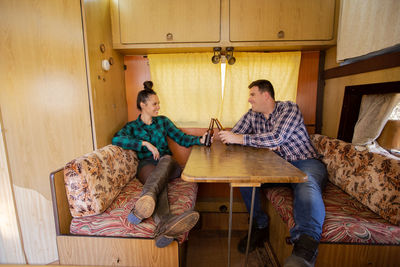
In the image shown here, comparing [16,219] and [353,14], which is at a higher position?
[353,14]

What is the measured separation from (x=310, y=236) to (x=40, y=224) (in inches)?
87.2

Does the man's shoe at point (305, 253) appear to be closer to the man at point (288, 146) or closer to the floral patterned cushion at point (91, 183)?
the man at point (288, 146)

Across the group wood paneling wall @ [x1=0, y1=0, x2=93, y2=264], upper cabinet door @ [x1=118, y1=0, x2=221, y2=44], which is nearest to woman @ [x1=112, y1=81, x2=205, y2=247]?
wood paneling wall @ [x1=0, y1=0, x2=93, y2=264]

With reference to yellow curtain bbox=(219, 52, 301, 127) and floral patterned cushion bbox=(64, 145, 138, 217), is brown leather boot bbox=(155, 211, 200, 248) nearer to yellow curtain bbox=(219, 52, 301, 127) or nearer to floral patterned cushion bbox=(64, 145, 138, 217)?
floral patterned cushion bbox=(64, 145, 138, 217)

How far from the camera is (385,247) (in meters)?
1.24

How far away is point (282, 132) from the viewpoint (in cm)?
185

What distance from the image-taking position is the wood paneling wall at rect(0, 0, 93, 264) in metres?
1.66

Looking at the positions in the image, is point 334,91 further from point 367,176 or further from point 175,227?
point 175,227

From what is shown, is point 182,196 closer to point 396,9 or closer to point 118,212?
point 118,212

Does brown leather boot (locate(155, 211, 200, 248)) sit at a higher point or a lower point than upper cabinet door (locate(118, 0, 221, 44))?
lower

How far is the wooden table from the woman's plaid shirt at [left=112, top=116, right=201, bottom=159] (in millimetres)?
547

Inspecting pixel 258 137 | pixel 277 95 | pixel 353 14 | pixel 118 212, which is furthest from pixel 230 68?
pixel 118 212

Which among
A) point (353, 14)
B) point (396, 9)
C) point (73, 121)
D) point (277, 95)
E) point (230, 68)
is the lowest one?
point (73, 121)

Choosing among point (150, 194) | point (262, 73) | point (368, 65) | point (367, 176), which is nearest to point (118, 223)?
point (150, 194)
